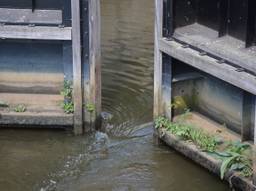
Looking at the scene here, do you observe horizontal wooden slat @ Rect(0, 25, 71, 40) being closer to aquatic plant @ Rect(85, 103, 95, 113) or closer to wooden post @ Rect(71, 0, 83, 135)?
wooden post @ Rect(71, 0, 83, 135)

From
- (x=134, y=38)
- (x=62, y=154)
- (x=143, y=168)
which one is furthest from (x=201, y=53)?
(x=134, y=38)

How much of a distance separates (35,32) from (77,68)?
2.23 ft

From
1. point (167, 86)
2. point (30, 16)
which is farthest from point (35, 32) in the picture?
point (167, 86)

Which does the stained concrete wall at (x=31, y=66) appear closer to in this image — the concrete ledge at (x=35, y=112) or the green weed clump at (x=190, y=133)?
the concrete ledge at (x=35, y=112)

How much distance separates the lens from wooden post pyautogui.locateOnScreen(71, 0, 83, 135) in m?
8.57

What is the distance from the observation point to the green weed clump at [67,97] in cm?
905

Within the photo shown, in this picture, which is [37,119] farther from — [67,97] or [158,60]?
[158,60]

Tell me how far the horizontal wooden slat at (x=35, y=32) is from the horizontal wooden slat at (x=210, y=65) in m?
1.23

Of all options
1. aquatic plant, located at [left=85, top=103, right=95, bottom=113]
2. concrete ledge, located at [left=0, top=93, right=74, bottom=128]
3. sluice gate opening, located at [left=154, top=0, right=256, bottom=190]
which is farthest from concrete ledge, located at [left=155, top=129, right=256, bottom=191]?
concrete ledge, located at [left=0, top=93, right=74, bottom=128]

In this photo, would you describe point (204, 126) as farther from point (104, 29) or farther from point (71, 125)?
point (104, 29)

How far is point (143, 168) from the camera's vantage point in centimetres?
833

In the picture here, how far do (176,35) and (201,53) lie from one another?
55cm

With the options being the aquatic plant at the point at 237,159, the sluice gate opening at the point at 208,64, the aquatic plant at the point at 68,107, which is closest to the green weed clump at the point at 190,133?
the sluice gate opening at the point at 208,64

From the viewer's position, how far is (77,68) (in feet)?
28.9
